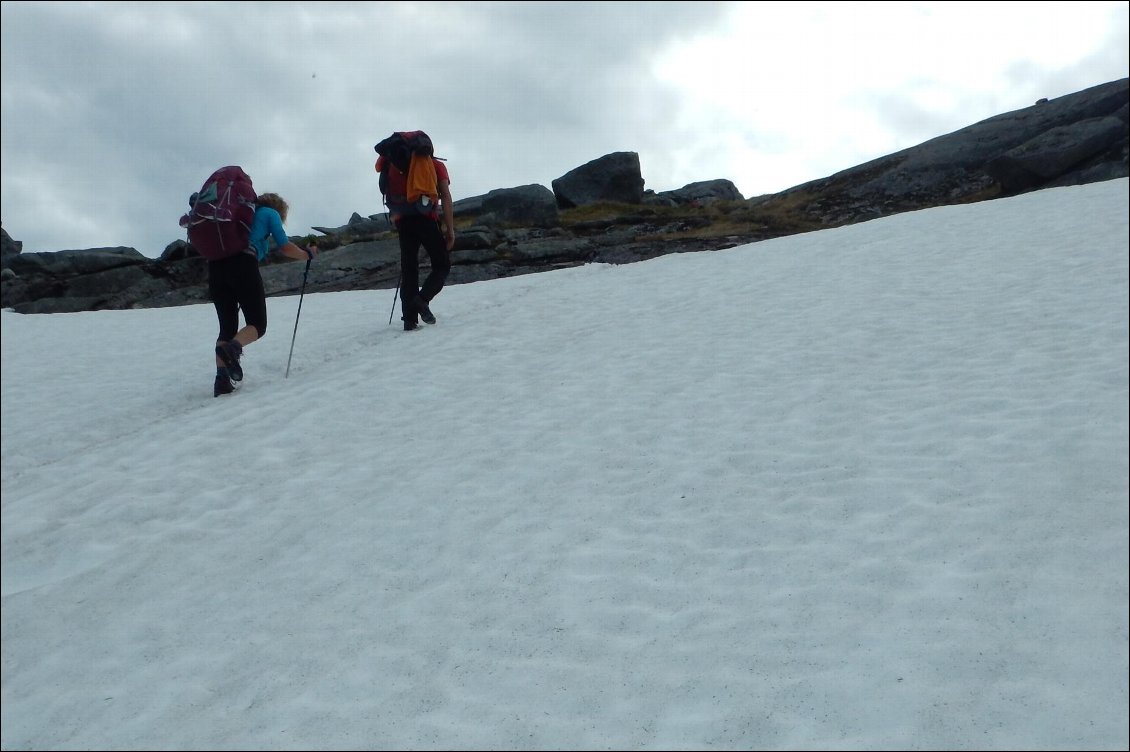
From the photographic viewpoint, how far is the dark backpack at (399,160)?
439 inches

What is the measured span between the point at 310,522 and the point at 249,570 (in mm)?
709

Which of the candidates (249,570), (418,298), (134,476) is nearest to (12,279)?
(418,298)

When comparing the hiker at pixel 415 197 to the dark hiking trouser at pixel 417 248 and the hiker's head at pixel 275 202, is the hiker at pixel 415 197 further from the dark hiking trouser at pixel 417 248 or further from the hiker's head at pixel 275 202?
the hiker's head at pixel 275 202

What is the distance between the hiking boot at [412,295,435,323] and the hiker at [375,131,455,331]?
13.2 inches

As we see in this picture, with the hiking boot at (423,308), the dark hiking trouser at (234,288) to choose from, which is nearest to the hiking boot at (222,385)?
the dark hiking trouser at (234,288)

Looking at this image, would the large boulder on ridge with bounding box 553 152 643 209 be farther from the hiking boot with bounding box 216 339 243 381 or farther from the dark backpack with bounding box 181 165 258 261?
the dark backpack with bounding box 181 165 258 261

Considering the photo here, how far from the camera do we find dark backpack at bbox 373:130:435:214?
11.1 metres

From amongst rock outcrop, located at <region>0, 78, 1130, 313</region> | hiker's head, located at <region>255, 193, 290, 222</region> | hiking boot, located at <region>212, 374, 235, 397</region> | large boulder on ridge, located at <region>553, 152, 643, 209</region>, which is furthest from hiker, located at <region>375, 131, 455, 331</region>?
large boulder on ridge, located at <region>553, 152, 643, 209</region>

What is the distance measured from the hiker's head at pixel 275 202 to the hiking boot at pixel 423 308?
3296 millimetres

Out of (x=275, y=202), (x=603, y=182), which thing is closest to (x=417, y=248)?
(x=275, y=202)

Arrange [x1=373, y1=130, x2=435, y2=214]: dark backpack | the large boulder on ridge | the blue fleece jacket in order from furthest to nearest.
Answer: the large boulder on ridge
[x1=373, y1=130, x2=435, y2=214]: dark backpack
the blue fleece jacket

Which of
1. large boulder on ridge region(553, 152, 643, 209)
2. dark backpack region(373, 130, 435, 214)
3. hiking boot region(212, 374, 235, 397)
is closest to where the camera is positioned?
hiking boot region(212, 374, 235, 397)

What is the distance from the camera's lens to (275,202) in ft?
29.7

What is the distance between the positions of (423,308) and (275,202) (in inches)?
144
